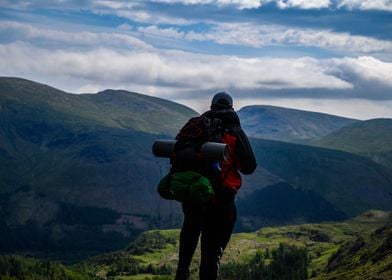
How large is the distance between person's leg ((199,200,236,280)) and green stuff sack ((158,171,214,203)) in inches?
33.0

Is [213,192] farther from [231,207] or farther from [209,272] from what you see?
[209,272]

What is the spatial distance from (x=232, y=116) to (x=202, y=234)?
320 centimetres

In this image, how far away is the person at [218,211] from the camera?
15.4m

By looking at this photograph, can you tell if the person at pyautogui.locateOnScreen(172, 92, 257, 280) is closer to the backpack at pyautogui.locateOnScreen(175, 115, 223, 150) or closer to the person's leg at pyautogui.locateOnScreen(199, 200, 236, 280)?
the person's leg at pyautogui.locateOnScreen(199, 200, 236, 280)

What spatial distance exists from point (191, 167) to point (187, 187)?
63 cm

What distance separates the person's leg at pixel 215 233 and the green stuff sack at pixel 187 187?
839 mm

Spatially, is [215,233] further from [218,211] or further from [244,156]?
[244,156]

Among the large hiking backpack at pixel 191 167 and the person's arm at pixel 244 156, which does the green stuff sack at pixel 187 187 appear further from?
the person's arm at pixel 244 156

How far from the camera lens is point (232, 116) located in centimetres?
1608

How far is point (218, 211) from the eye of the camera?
15484 millimetres

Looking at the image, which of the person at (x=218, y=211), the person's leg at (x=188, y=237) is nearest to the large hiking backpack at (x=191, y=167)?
the person at (x=218, y=211)

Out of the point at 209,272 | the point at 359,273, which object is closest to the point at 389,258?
the point at 359,273

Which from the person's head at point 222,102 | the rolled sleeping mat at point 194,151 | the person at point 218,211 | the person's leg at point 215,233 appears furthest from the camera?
the person's head at point 222,102

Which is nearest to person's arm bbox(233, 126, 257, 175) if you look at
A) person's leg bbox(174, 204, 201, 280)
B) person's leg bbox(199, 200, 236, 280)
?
person's leg bbox(199, 200, 236, 280)
